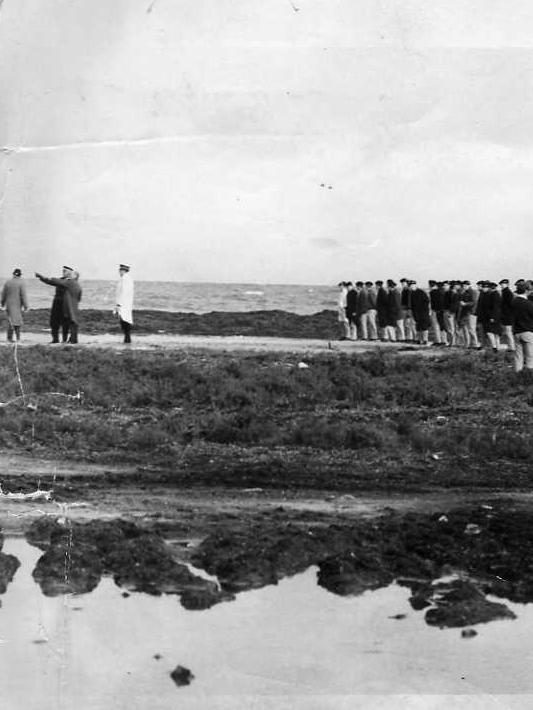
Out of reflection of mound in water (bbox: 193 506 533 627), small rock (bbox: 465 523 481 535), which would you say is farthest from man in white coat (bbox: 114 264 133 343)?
small rock (bbox: 465 523 481 535)

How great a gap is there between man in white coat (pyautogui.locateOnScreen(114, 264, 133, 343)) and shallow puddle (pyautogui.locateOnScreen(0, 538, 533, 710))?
356cm

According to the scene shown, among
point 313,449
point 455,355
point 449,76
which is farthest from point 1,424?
point 455,355

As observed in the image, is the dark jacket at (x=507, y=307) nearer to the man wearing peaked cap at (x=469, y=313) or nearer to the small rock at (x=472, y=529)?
the man wearing peaked cap at (x=469, y=313)

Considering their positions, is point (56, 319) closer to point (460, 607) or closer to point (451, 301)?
point (451, 301)

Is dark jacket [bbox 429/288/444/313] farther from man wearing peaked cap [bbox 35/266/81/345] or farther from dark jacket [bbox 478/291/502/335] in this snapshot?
man wearing peaked cap [bbox 35/266/81/345]

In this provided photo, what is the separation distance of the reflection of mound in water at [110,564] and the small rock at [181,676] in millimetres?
430

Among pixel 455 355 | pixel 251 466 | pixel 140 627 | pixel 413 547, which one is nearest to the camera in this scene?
pixel 140 627

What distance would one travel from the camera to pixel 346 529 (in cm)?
690

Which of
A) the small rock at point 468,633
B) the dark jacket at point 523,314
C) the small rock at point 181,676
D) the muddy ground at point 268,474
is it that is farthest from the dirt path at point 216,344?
the small rock at point 468,633

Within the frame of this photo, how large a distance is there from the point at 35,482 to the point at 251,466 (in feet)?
A: 6.06

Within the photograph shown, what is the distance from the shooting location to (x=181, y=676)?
17.9 ft

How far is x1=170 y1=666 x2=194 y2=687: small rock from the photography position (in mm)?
5402

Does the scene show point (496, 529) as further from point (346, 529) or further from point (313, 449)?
point (313, 449)

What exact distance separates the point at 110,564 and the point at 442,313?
912cm
